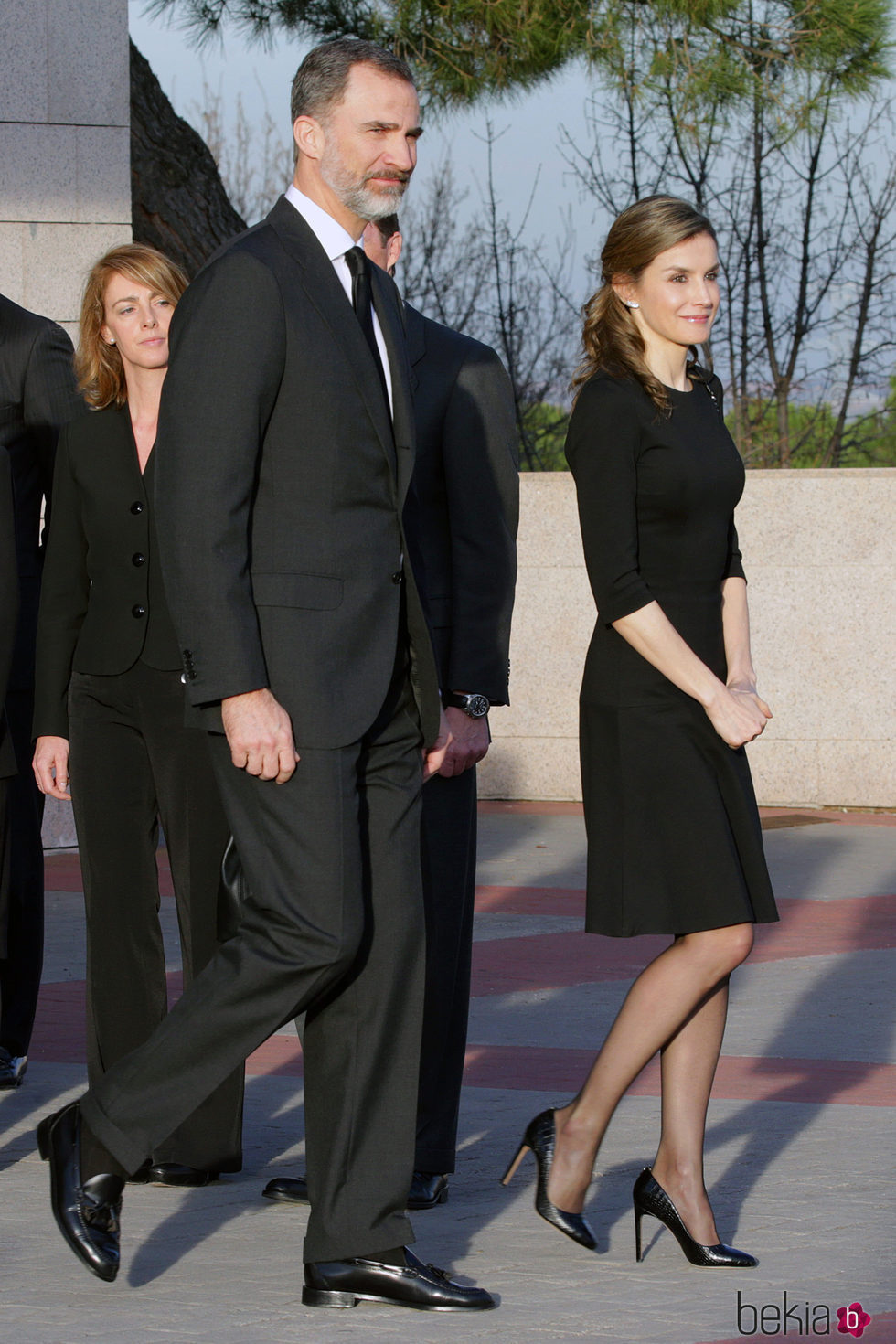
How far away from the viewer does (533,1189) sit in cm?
430

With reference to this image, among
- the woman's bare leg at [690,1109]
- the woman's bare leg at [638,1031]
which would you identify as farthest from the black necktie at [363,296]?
the woman's bare leg at [690,1109]

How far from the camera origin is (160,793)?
446 cm

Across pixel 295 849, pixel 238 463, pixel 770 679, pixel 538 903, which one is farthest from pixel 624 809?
pixel 770 679

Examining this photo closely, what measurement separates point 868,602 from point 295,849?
7.68 meters

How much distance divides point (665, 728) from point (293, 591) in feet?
2.66

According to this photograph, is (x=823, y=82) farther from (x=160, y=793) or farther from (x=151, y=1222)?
(x=151, y=1222)

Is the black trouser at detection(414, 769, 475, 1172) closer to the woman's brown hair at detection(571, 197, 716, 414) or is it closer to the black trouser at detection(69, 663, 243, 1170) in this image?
the black trouser at detection(69, 663, 243, 1170)

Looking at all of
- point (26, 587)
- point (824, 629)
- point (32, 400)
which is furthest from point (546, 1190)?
point (824, 629)

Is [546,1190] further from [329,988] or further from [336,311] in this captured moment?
[336,311]

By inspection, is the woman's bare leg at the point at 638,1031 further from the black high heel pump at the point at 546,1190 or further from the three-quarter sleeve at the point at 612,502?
the three-quarter sleeve at the point at 612,502

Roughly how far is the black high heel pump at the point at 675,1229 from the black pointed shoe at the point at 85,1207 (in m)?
0.96

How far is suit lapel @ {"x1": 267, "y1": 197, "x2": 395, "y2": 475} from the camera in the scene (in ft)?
11.5

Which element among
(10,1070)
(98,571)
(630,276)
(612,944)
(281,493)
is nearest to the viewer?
(281,493)

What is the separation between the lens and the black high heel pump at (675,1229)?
12.1 feet
